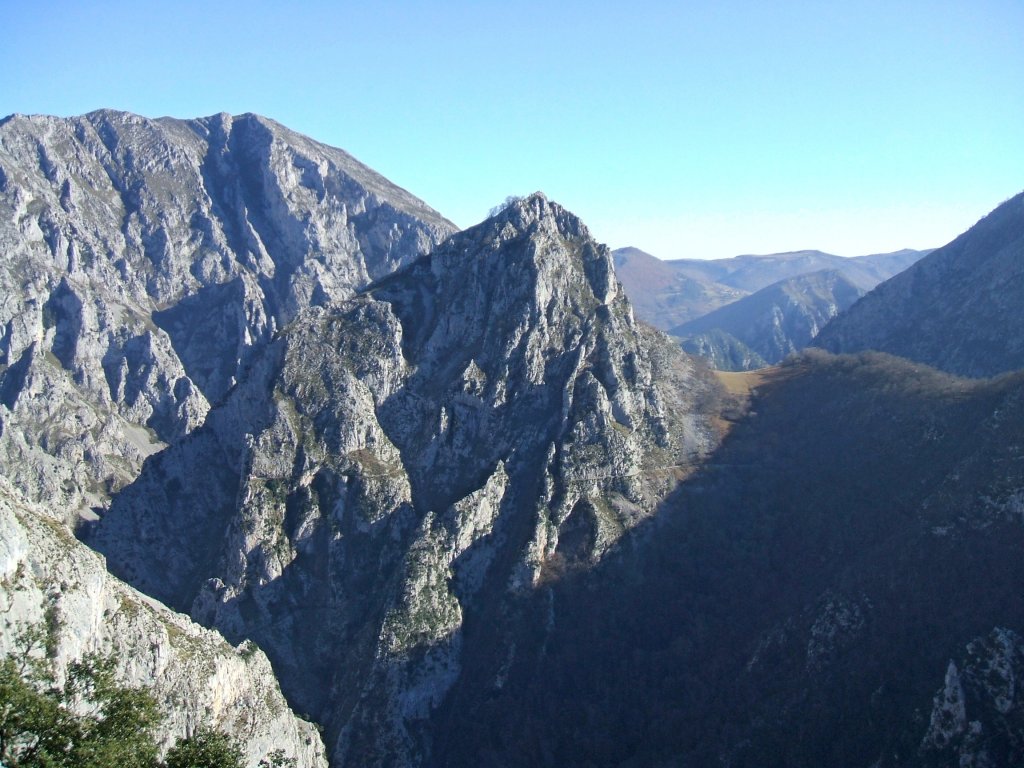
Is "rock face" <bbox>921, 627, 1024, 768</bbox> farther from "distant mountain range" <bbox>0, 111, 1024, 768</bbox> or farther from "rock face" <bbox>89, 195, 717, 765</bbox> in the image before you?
"rock face" <bbox>89, 195, 717, 765</bbox>

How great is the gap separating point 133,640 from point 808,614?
88.7 meters

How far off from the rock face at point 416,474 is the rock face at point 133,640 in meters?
31.9

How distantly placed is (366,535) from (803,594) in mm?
78006

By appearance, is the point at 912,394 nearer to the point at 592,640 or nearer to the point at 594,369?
the point at 594,369

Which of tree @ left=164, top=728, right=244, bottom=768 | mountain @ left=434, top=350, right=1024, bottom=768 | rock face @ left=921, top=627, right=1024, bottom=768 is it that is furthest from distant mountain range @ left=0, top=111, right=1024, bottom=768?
tree @ left=164, top=728, right=244, bottom=768

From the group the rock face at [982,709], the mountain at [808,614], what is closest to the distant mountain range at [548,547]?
the rock face at [982,709]

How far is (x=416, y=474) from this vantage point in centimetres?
15612

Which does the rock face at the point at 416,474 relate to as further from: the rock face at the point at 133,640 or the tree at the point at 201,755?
the tree at the point at 201,755

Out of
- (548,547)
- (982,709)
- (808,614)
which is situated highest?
(548,547)

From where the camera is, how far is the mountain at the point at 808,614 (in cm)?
8962

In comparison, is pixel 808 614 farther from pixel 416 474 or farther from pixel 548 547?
pixel 416 474

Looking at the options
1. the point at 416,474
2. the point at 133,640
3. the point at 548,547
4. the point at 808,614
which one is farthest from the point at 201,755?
the point at 416,474

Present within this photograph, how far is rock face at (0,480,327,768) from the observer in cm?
6688

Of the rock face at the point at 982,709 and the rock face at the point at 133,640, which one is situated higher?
the rock face at the point at 133,640
